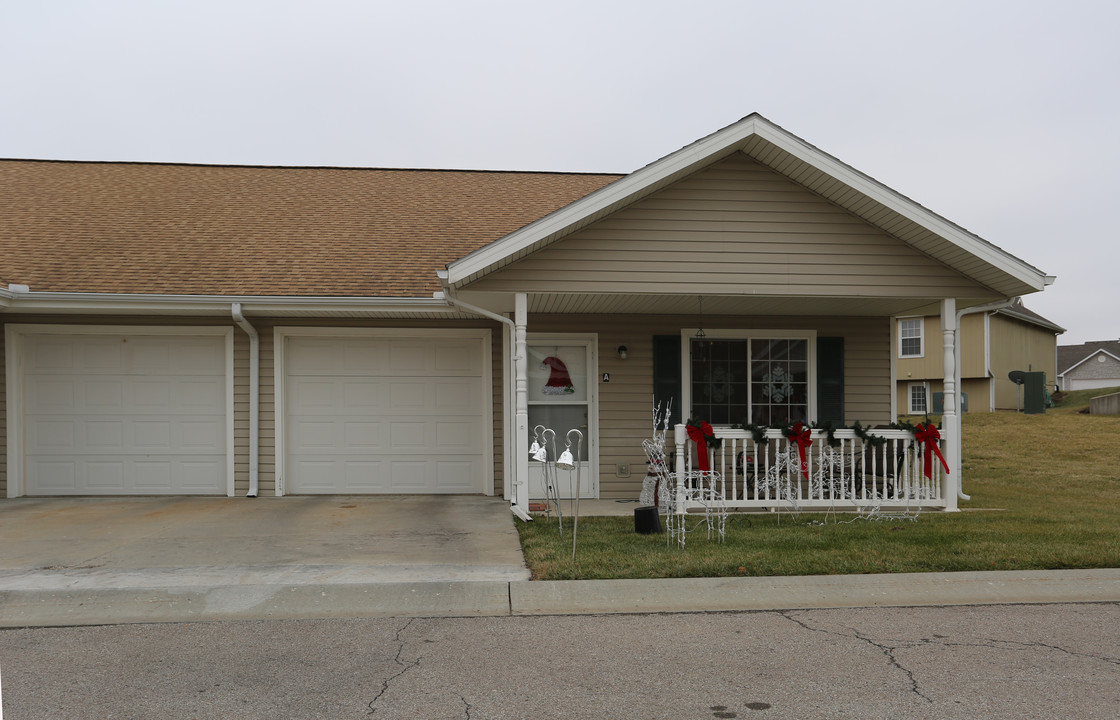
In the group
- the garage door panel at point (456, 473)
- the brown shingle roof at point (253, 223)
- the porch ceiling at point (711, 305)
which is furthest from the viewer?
the garage door panel at point (456, 473)

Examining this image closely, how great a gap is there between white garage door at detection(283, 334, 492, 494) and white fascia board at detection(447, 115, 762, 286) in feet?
9.13

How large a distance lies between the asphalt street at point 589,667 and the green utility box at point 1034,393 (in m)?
25.4

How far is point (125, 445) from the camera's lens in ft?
35.9

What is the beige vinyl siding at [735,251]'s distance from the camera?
886 cm

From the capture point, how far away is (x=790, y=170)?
9.00 m

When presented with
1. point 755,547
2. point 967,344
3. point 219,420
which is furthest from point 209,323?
point 967,344

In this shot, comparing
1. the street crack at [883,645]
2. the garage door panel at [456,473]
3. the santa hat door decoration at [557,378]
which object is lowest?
the street crack at [883,645]

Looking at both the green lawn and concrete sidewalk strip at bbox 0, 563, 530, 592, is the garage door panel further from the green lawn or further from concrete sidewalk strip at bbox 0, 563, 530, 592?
concrete sidewalk strip at bbox 0, 563, 530, 592

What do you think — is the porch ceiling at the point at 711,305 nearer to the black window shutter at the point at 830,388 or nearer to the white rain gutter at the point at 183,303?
the black window shutter at the point at 830,388

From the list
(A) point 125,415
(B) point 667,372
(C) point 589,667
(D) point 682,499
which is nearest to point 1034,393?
(B) point 667,372

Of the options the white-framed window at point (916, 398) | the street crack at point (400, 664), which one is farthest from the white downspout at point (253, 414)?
the white-framed window at point (916, 398)

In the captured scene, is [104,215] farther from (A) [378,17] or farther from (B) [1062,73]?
(B) [1062,73]

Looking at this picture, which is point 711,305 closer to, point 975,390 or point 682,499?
point 682,499

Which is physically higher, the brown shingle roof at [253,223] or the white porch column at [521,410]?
the brown shingle roof at [253,223]
